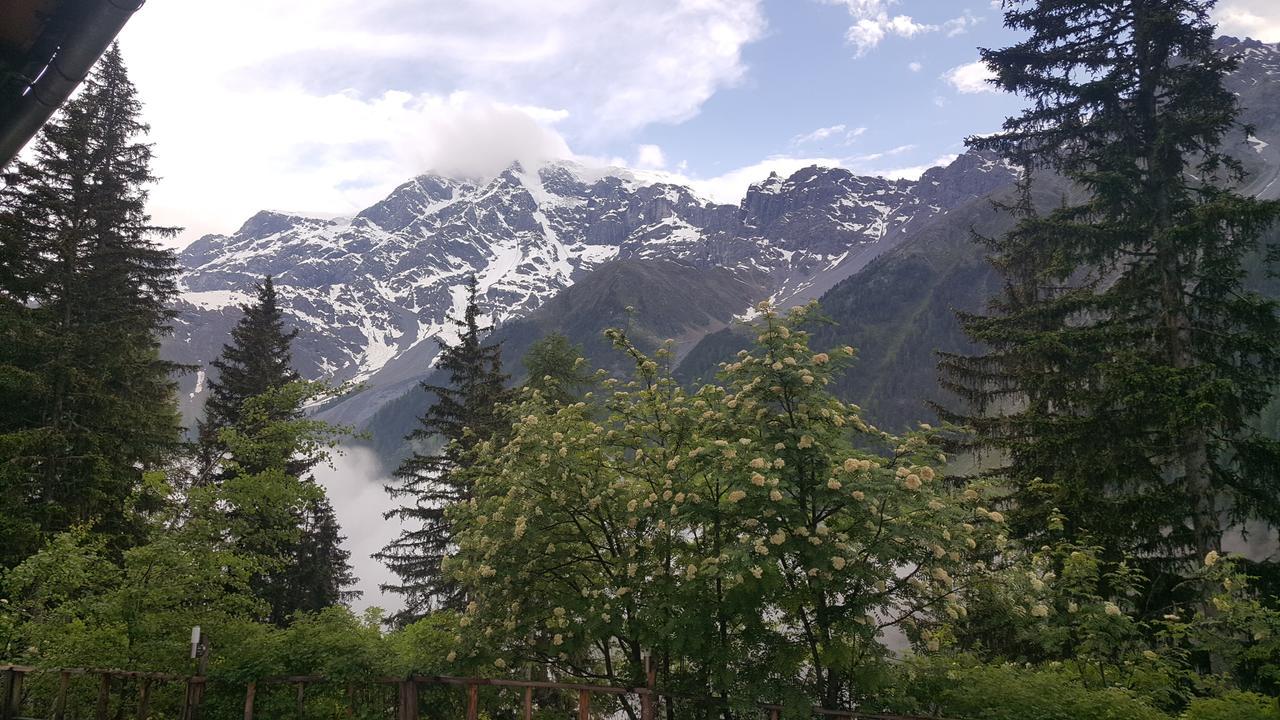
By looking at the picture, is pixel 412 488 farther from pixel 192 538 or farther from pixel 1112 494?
pixel 1112 494

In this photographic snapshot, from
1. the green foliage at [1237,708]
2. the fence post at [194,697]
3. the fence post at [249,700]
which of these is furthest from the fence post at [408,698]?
the green foliage at [1237,708]

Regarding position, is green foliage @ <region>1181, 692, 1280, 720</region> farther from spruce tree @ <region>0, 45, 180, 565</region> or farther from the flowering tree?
spruce tree @ <region>0, 45, 180, 565</region>

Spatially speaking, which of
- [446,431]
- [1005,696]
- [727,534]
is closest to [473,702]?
[727,534]

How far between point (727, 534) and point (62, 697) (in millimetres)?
Answer: 9656

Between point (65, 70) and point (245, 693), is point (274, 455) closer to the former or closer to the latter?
point (245, 693)

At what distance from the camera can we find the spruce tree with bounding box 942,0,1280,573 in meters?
11.3

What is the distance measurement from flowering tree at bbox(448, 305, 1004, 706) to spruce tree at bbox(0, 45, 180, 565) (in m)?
7.82

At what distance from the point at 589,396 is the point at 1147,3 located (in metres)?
14.1

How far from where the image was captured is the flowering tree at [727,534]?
6609 mm

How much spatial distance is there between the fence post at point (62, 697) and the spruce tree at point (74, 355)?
279 cm

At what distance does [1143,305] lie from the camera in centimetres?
1290

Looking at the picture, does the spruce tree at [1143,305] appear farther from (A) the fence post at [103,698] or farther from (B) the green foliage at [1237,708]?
(A) the fence post at [103,698]

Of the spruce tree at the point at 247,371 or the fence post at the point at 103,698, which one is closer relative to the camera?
the fence post at the point at 103,698

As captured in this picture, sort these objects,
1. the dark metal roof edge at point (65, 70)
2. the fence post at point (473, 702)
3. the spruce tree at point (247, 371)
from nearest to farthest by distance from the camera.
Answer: the dark metal roof edge at point (65, 70) < the fence post at point (473, 702) < the spruce tree at point (247, 371)
